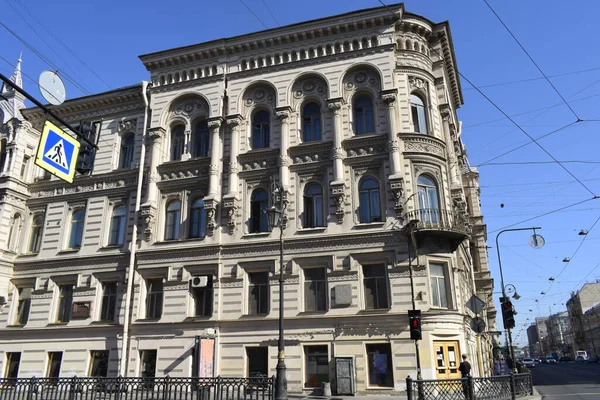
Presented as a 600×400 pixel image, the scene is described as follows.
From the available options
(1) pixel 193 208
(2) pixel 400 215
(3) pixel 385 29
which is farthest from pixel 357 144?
(1) pixel 193 208

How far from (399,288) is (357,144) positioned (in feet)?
25.1

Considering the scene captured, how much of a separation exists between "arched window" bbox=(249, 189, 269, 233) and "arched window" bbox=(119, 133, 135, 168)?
882 cm

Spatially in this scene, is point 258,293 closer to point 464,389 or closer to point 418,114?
point 464,389

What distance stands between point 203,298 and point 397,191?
11442mm

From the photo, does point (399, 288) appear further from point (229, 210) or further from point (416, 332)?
point (229, 210)

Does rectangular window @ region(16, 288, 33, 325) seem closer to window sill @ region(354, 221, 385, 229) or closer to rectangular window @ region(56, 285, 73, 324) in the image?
rectangular window @ region(56, 285, 73, 324)

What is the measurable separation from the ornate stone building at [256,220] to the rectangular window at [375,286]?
9 centimetres

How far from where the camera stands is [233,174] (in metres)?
25.5

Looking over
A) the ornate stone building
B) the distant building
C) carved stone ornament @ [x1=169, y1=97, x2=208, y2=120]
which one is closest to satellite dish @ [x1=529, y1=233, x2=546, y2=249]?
the ornate stone building

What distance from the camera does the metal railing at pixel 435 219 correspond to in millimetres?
21953

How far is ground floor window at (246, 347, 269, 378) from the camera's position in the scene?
2244 centimetres

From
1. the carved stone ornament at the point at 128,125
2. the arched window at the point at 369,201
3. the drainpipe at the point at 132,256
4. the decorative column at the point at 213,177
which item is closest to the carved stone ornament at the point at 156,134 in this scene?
the drainpipe at the point at 132,256

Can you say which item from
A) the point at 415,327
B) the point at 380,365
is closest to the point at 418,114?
the point at 415,327

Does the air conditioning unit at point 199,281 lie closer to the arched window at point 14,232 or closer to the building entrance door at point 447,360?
the building entrance door at point 447,360
